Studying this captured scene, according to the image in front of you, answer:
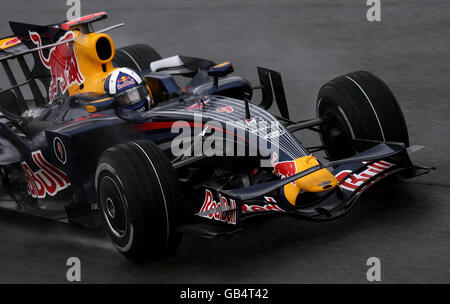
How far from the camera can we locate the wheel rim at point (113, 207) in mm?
5938

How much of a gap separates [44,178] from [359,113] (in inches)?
107

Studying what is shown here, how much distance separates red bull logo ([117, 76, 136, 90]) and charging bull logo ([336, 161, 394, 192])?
6.36ft

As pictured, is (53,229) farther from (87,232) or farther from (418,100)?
(418,100)

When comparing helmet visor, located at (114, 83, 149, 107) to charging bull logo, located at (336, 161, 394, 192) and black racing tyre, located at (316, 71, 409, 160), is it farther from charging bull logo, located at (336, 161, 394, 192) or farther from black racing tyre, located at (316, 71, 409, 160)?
charging bull logo, located at (336, 161, 394, 192)

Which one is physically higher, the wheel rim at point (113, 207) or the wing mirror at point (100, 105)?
the wing mirror at point (100, 105)

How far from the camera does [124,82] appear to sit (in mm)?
6941

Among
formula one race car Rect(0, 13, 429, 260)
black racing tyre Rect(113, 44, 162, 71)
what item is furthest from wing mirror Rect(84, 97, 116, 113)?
black racing tyre Rect(113, 44, 162, 71)

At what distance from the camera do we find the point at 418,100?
983cm

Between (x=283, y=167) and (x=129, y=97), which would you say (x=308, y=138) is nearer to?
(x=129, y=97)

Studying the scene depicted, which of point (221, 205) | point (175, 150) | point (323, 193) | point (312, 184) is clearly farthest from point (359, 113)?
point (221, 205)

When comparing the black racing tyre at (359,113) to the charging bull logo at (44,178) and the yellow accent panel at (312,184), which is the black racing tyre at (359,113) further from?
the charging bull logo at (44,178)

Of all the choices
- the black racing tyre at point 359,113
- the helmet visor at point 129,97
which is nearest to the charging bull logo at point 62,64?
the helmet visor at point 129,97

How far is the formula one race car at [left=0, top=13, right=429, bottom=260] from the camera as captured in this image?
577 centimetres
